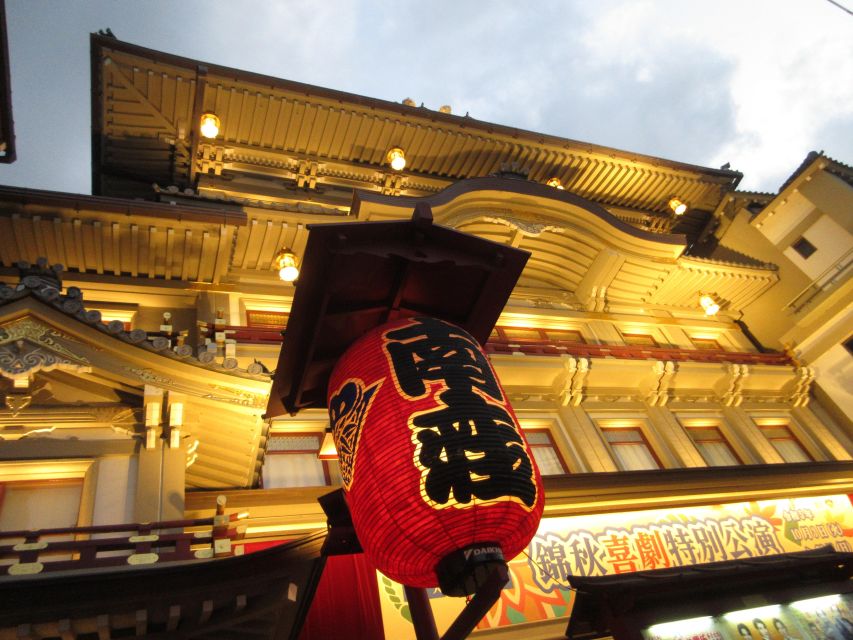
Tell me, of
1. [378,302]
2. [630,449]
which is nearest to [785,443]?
[630,449]

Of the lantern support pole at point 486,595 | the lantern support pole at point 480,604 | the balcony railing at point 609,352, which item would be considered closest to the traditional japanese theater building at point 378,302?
the balcony railing at point 609,352

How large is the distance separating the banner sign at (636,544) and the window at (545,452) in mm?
1882

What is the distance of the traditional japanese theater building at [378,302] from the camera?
7477 mm

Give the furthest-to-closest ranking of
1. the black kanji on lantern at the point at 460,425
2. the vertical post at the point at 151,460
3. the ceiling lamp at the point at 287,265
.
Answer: the ceiling lamp at the point at 287,265 → the vertical post at the point at 151,460 → the black kanji on lantern at the point at 460,425

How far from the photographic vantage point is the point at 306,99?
16.6 m

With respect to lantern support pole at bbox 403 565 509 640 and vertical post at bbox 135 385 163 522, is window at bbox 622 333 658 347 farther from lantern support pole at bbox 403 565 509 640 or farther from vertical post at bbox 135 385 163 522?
lantern support pole at bbox 403 565 509 640

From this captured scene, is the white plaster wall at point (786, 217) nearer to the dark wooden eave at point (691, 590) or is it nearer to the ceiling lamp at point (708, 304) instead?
the ceiling lamp at point (708, 304)

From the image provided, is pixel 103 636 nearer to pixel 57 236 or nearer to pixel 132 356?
pixel 132 356

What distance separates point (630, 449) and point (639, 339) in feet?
14.9

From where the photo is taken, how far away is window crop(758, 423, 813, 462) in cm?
1589

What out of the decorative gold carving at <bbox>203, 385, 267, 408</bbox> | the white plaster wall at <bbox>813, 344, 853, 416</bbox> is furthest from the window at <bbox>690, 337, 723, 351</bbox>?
the decorative gold carving at <bbox>203, 385, 267, 408</bbox>

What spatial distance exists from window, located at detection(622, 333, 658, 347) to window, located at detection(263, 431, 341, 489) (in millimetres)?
10008

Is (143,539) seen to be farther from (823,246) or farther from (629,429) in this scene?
(823,246)

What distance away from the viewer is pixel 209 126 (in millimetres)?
15805
